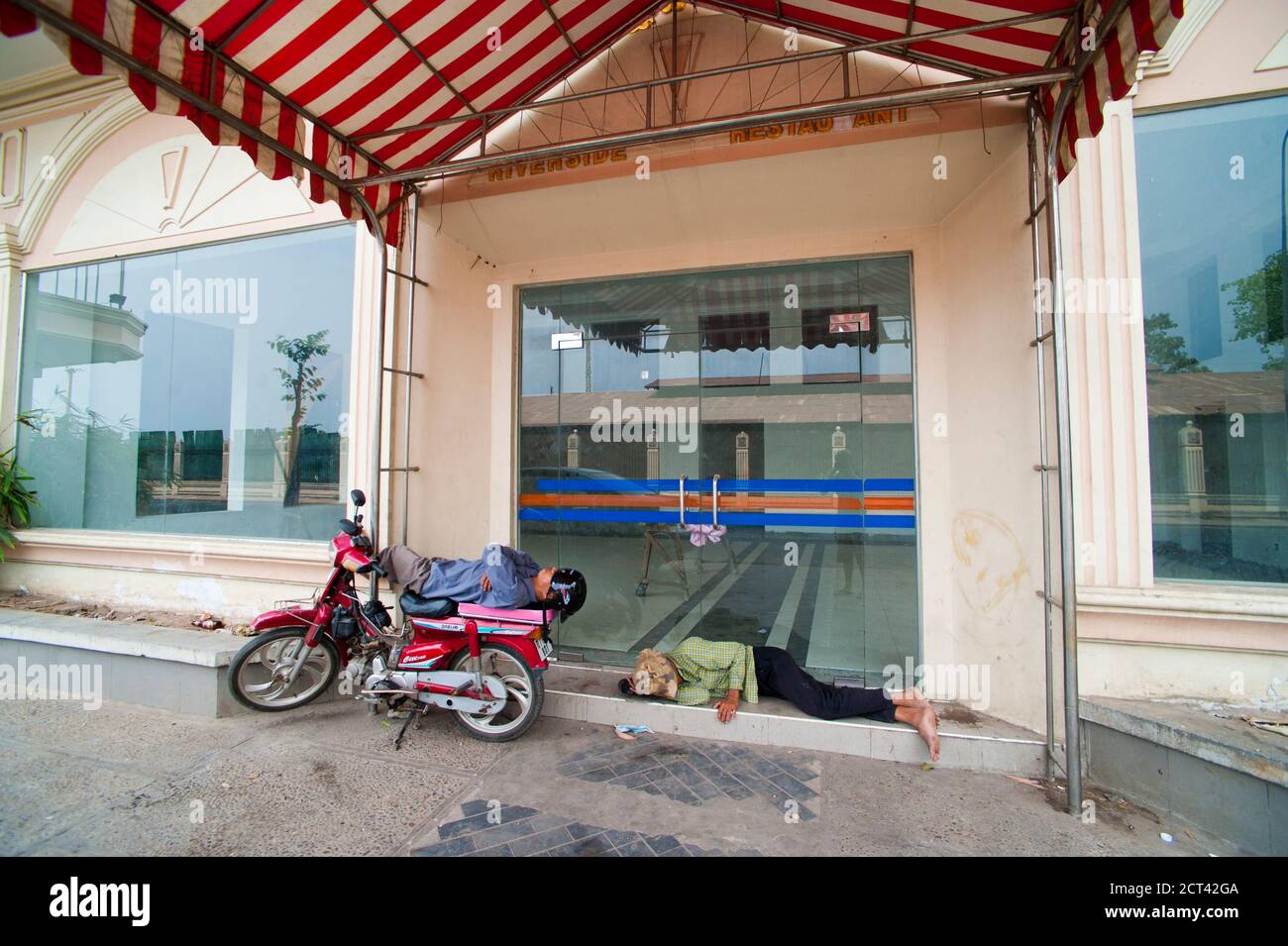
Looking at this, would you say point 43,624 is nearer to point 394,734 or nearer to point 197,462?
point 197,462

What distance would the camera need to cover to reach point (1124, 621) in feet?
10.6

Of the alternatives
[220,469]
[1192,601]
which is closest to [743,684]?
[1192,601]

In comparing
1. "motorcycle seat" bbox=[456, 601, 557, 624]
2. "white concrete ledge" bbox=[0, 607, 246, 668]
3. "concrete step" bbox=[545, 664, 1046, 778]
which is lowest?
"concrete step" bbox=[545, 664, 1046, 778]

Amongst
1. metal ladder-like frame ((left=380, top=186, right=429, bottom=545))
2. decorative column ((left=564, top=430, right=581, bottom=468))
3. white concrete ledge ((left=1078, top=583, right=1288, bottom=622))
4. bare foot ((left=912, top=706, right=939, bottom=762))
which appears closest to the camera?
white concrete ledge ((left=1078, top=583, right=1288, bottom=622))

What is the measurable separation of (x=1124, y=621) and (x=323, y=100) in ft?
18.8

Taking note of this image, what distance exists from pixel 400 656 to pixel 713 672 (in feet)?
7.07

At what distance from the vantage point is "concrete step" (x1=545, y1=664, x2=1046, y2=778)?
3.32 metres

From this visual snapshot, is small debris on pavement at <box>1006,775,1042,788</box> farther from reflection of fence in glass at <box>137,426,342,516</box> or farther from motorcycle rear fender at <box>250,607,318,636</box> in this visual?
reflection of fence in glass at <box>137,426,342,516</box>

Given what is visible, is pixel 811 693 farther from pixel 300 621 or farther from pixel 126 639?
pixel 126 639

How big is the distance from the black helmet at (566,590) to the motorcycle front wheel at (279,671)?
1.81m

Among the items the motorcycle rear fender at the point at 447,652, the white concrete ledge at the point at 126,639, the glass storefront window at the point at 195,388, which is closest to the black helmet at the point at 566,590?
the motorcycle rear fender at the point at 447,652

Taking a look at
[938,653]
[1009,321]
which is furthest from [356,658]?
[1009,321]

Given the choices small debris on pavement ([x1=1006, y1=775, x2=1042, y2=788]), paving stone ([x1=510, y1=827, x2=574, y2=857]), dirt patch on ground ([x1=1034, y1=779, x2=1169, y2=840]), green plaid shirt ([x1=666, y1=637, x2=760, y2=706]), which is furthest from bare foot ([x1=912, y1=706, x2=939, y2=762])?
paving stone ([x1=510, y1=827, x2=574, y2=857])

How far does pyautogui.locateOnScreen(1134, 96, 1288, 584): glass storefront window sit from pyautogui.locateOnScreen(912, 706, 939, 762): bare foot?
1.63m
